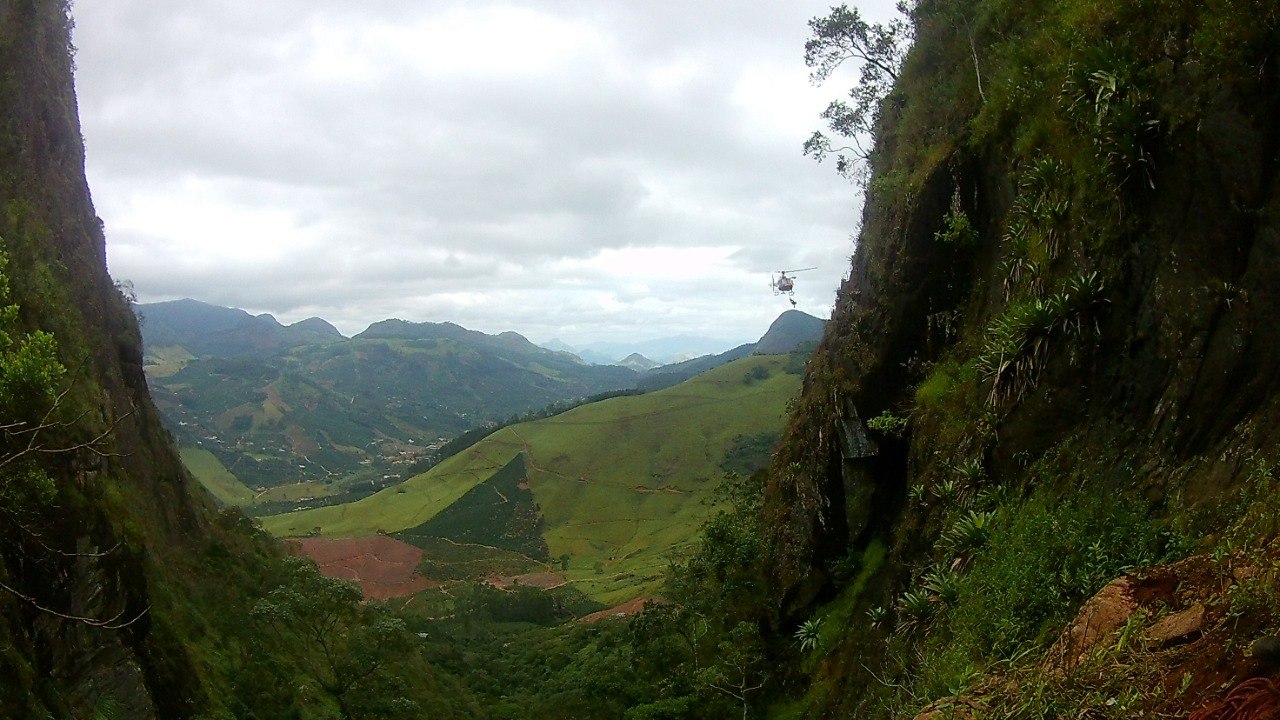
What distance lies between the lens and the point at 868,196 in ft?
66.0

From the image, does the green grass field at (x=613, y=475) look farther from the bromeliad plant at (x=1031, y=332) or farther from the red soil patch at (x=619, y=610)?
the bromeliad plant at (x=1031, y=332)

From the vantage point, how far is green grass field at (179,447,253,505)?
171125 mm

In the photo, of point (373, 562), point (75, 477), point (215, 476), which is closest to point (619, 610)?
point (373, 562)

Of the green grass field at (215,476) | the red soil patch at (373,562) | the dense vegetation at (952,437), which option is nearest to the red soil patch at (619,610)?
the red soil patch at (373,562)

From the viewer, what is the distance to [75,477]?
11.9 metres

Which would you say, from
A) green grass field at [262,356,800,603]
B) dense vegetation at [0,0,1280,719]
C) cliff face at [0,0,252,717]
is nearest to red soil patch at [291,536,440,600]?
green grass field at [262,356,800,603]

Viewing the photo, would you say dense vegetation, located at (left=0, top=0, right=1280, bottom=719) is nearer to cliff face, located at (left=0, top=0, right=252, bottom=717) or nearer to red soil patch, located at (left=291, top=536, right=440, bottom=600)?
cliff face, located at (left=0, top=0, right=252, bottom=717)

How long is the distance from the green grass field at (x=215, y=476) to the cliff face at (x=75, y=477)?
163732mm

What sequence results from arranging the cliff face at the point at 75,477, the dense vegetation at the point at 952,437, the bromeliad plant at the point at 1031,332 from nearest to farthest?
the dense vegetation at the point at 952,437 → the bromeliad plant at the point at 1031,332 → the cliff face at the point at 75,477

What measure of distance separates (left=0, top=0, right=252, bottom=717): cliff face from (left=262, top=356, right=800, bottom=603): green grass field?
68.7 m

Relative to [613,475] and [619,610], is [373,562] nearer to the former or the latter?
[619,610]

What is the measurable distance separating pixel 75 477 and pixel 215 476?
20504 centimetres

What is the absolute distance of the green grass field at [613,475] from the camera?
10962 cm

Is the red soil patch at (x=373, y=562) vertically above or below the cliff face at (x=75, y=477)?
below
